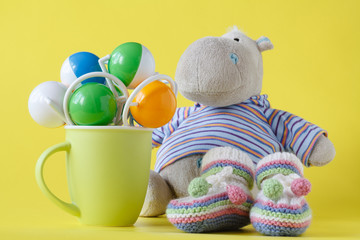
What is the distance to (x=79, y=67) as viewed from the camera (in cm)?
111

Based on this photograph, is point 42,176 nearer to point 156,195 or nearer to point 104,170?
point 104,170

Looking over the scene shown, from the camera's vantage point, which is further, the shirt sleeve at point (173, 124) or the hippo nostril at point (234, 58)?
the shirt sleeve at point (173, 124)

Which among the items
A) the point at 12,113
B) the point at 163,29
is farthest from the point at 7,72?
the point at 163,29

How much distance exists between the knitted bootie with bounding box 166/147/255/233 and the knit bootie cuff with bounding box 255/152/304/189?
0.14 feet

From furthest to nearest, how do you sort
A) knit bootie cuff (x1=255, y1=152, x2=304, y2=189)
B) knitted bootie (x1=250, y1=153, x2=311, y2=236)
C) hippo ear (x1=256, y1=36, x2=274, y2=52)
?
hippo ear (x1=256, y1=36, x2=274, y2=52) → knit bootie cuff (x1=255, y1=152, x2=304, y2=189) → knitted bootie (x1=250, y1=153, x2=311, y2=236)

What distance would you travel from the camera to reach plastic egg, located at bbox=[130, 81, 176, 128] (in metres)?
1.03

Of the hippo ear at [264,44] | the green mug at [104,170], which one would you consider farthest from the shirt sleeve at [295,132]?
the green mug at [104,170]

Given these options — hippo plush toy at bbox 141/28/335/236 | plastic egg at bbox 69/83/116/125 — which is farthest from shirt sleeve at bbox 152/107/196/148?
plastic egg at bbox 69/83/116/125

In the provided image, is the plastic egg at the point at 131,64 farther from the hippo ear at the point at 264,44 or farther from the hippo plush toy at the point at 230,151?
the hippo ear at the point at 264,44

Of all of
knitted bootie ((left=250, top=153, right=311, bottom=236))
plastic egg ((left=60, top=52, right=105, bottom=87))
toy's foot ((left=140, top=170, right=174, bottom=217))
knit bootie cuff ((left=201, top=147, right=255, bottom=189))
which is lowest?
toy's foot ((left=140, top=170, right=174, bottom=217))

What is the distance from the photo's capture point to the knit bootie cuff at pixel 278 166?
1.06 meters

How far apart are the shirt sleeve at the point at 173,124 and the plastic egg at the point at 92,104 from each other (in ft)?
1.31

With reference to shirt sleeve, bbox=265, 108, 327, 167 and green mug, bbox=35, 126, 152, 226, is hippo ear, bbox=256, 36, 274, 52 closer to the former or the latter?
shirt sleeve, bbox=265, 108, 327, 167

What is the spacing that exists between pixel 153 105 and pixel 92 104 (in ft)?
0.38
